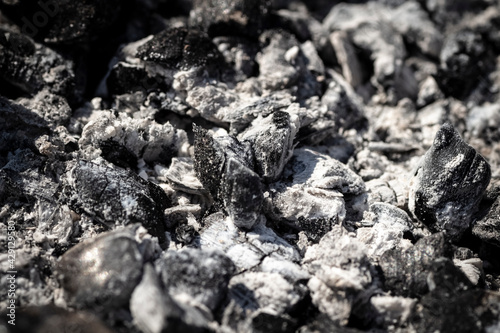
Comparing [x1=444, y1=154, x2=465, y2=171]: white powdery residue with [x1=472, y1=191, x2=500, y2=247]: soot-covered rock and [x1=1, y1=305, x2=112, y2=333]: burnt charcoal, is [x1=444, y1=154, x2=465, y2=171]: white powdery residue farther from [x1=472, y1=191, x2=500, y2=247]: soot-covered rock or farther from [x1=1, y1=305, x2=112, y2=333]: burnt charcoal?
[x1=1, y1=305, x2=112, y2=333]: burnt charcoal

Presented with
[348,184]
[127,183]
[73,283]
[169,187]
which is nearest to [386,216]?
[348,184]

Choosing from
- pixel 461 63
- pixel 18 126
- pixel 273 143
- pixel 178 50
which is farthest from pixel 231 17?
pixel 461 63

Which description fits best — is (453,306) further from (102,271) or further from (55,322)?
(55,322)

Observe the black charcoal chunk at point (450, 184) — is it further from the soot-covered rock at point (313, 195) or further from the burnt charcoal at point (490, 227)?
the soot-covered rock at point (313, 195)

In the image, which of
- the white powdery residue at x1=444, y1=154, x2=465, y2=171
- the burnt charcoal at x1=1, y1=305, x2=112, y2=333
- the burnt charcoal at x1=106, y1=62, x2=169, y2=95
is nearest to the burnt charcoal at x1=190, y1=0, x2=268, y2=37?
the burnt charcoal at x1=106, y1=62, x2=169, y2=95

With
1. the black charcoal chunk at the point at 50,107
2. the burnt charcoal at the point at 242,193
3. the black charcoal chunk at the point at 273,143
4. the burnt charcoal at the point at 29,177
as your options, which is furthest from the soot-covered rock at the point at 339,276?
the black charcoal chunk at the point at 50,107

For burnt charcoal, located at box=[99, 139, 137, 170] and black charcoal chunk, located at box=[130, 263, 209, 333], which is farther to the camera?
burnt charcoal, located at box=[99, 139, 137, 170]
